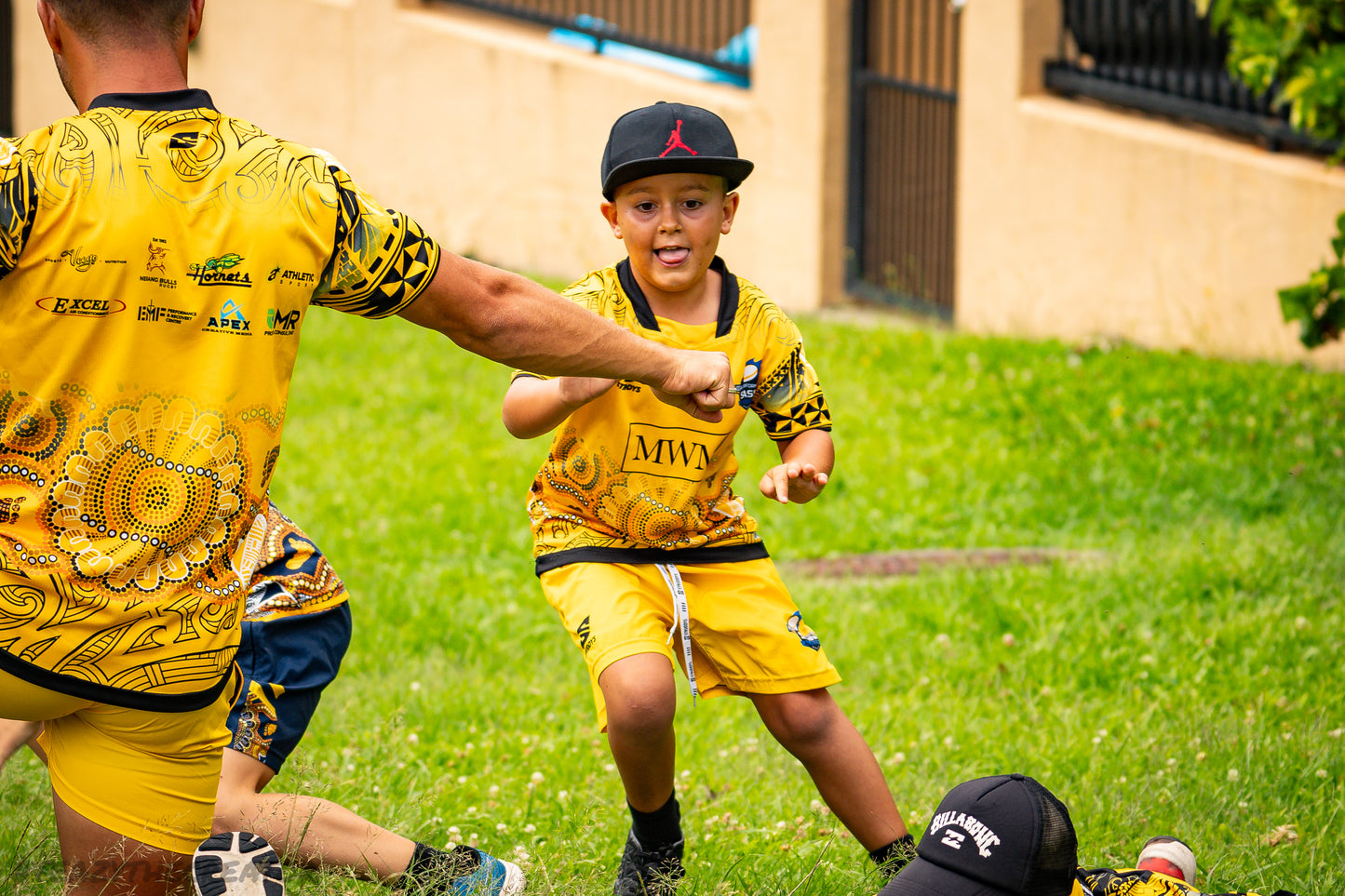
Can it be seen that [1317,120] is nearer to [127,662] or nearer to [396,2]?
[127,662]

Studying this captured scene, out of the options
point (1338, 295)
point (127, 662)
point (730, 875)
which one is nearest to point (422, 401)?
point (1338, 295)

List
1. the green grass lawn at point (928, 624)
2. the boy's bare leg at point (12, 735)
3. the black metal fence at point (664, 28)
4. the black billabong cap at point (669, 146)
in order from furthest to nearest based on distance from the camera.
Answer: the black metal fence at point (664, 28) → the green grass lawn at point (928, 624) → the black billabong cap at point (669, 146) → the boy's bare leg at point (12, 735)

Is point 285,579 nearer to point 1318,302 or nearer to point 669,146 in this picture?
point 669,146

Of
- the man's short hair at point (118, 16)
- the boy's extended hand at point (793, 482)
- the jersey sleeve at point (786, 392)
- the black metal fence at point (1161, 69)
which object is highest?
the black metal fence at point (1161, 69)

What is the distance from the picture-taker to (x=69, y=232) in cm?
220

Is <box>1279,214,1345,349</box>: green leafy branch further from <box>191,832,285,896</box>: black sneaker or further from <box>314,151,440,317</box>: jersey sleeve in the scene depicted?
<box>191,832,285,896</box>: black sneaker

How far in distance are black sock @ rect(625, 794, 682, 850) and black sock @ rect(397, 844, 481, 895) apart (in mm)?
384

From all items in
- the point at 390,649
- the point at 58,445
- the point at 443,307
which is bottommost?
the point at 390,649

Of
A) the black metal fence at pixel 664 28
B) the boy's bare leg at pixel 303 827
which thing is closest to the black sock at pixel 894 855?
the boy's bare leg at pixel 303 827

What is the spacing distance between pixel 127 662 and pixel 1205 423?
21.3 feet

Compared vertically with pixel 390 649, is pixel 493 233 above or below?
above

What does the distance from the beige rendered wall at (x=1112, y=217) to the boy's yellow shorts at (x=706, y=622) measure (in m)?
6.37

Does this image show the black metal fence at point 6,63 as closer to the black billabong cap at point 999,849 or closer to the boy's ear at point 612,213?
the boy's ear at point 612,213

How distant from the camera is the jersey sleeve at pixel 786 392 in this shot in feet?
11.1
